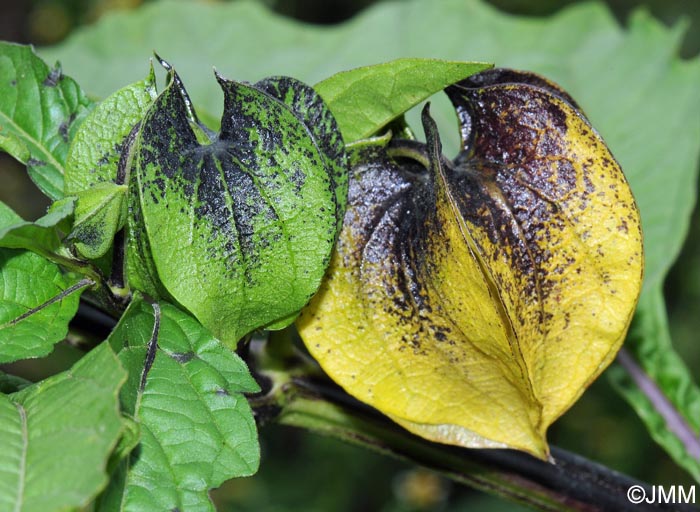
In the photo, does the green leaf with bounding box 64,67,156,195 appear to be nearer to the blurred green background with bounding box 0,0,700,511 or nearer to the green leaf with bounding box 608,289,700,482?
the green leaf with bounding box 608,289,700,482

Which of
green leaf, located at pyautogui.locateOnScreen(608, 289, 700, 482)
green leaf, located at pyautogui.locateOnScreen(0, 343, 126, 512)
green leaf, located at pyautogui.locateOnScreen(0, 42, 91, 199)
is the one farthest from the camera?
green leaf, located at pyautogui.locateOnScreen(608, 289, 700, 482)

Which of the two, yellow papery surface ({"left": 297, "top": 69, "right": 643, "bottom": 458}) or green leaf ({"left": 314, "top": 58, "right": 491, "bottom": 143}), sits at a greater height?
green leaf ({"left": 314, "top": 58, "right": 491, "bottom": 143})

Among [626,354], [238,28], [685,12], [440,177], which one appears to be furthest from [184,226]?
[685,12]

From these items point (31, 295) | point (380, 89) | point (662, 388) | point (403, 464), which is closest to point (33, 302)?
point (31, 295)

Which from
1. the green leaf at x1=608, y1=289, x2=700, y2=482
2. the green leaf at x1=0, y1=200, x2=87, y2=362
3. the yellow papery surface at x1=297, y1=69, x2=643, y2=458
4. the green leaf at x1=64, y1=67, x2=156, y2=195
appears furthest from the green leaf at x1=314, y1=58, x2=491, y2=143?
the green leaf at x1=608, y1=289, x2=700, y2=482

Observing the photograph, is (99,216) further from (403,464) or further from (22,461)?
(403,464)

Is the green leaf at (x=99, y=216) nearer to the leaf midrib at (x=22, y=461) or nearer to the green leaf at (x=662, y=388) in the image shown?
the leaf midrib at (x=22, y=461)
